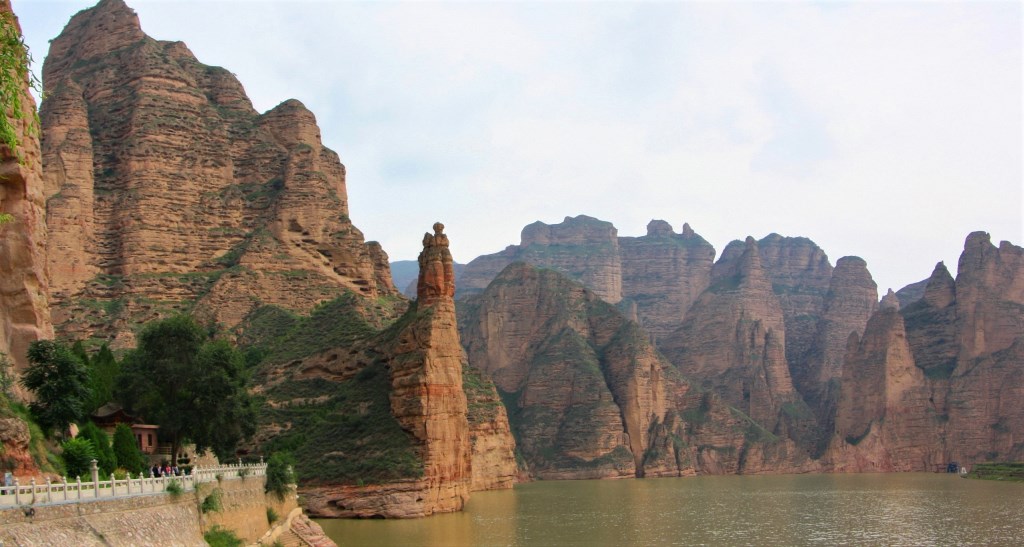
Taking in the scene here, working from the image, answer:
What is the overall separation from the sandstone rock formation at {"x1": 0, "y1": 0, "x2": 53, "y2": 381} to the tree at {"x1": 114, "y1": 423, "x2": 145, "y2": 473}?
4.47 meters

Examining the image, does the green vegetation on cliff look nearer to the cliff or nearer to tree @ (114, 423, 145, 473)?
tree @ (114, 423, 145, 473)

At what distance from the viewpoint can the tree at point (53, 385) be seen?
4334 cm

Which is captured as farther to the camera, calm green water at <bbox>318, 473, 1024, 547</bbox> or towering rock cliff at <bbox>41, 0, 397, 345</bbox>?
towering rock cliff at <bbox>41, 0, 397, 345</bbox>

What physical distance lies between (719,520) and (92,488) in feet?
180

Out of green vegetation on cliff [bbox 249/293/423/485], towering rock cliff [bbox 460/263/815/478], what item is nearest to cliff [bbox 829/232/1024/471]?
towering rock cliff [bbox 460/263/815/478]

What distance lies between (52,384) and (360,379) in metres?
45.0

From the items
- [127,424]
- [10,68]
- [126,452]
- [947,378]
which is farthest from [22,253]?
[947,378]

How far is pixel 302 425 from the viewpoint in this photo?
83375 millimetres

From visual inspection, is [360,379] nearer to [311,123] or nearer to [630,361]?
[311,123]

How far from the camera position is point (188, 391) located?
58.8 metres

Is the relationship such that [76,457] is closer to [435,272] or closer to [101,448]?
[101,448]

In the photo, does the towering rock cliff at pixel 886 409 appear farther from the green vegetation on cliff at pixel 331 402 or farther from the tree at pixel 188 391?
the tree at pixel 188 391

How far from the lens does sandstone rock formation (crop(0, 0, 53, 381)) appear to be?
43.6 metres

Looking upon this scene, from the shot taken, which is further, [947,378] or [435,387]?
[947,378]
